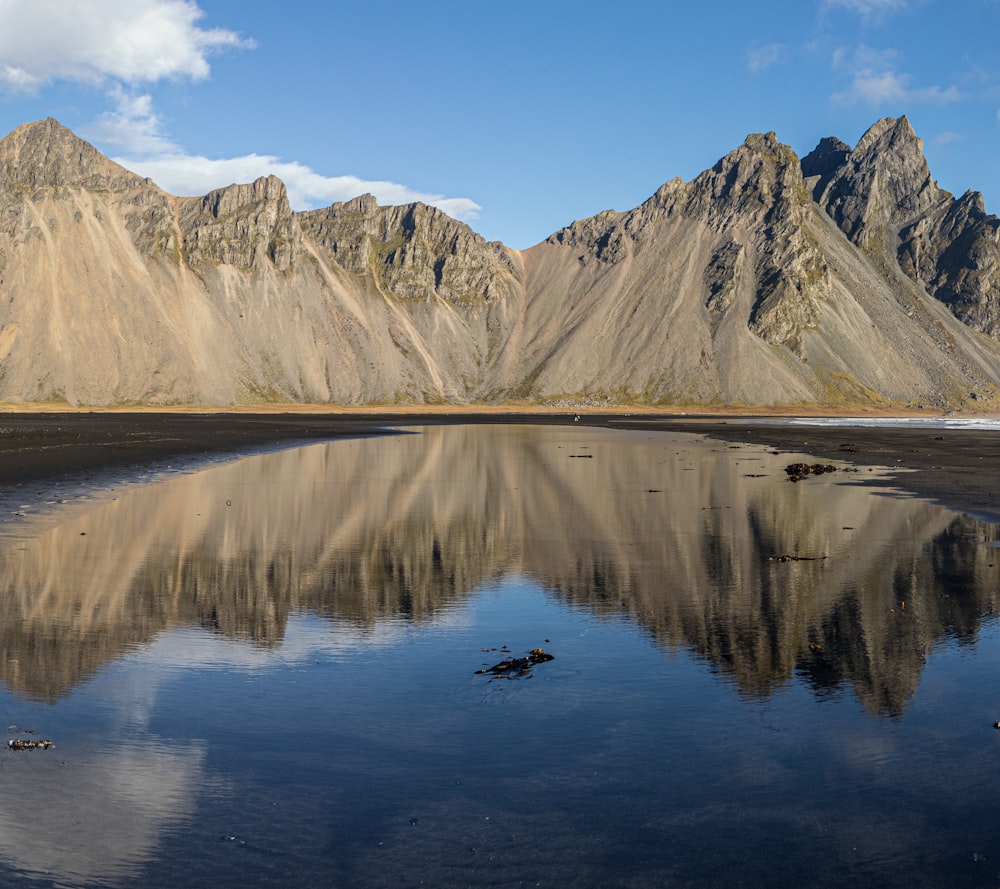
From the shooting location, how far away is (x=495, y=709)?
11742 mm

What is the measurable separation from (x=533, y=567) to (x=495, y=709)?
1024 centimetres

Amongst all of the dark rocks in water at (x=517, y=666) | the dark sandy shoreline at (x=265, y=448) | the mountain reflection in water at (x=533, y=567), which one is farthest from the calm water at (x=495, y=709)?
the dark sandy shoreline at (x=265, y=448)

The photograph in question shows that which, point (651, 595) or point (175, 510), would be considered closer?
point (651, 595)

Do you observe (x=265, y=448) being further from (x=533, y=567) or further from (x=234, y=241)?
(x=234, y=241)

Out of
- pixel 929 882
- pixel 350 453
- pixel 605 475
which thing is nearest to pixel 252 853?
pixel 929 882

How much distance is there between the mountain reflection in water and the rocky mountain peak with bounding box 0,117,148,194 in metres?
170

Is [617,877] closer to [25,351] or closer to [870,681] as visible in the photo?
[870,681]

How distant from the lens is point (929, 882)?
7.56m

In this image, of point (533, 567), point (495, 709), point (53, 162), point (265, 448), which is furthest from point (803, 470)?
point (53, 162)

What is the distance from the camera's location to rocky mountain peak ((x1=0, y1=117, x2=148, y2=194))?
593 feet

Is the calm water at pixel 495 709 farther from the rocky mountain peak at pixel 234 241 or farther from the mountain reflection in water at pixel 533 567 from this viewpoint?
the rocky mountain peak at pixel 234 241

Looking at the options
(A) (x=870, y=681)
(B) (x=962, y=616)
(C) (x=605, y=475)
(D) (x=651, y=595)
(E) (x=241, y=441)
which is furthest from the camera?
(E) (x=241, y=441)

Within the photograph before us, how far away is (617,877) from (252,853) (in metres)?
3.04

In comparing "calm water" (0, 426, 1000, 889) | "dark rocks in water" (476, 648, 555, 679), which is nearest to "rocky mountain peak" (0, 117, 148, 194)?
"calm water" (0, 426, 1000, 889)
